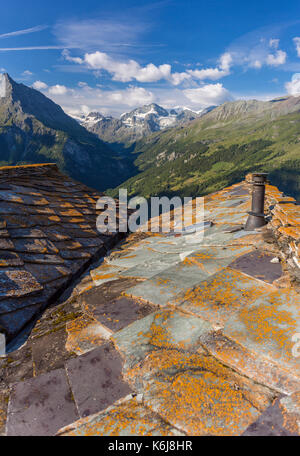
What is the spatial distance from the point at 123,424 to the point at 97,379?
459mm

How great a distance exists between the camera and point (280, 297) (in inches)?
98.0

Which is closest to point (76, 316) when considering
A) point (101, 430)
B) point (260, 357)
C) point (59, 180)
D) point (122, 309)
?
point (122, 309)

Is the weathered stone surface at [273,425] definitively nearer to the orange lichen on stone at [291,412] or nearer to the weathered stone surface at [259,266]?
the orange lichen on stone at [291,412]

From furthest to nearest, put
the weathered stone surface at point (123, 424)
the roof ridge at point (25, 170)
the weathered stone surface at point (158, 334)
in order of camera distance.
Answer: the roof ridge at point (25, 170), the weathered stone surface at point (158, 334), the weathered stone surface at point (123, 424)

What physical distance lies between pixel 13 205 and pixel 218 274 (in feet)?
12.7

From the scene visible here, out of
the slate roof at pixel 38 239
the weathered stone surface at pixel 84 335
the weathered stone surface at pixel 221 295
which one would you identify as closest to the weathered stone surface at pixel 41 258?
the slate roof at pixel 38 239

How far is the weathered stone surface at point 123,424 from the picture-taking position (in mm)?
1503

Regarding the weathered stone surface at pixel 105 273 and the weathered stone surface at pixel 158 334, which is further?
the weathered stone surface at pixel 105 273

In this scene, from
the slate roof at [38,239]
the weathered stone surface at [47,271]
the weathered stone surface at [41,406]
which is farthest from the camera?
the weathered stone surface at [47,271]

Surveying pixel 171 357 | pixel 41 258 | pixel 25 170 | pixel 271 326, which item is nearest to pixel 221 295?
pixel 271 326

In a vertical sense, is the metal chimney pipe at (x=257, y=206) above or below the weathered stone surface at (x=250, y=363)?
above

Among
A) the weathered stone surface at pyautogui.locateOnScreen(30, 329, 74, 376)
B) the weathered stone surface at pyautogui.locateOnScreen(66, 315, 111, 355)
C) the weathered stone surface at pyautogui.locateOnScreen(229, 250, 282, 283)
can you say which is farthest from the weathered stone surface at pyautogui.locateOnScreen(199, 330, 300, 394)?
the weathered stone surface at pyautogui.locateOnScreen(30, 329, 74, 376)

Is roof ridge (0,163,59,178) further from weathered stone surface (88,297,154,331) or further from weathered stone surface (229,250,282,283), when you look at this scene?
weathered stone surface (229,250,282,283)

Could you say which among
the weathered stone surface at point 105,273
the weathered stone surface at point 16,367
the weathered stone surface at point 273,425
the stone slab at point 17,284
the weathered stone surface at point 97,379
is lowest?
the weathered stone surface at point 16,367
